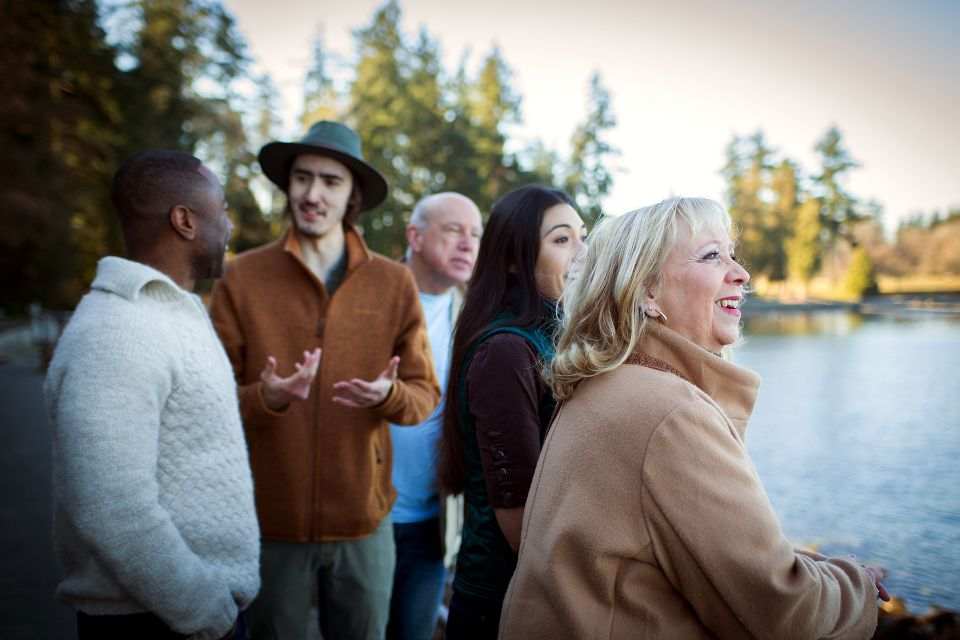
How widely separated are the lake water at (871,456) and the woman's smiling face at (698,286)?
7.10 m

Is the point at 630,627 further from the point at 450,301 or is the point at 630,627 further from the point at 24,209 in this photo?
the point at 24,209

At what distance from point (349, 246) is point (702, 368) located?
2.06 meters

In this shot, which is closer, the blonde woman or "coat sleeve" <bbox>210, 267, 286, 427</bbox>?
the blonde woman

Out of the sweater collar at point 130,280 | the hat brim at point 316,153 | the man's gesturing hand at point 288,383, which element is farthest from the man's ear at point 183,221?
the hat brim at point 316,153

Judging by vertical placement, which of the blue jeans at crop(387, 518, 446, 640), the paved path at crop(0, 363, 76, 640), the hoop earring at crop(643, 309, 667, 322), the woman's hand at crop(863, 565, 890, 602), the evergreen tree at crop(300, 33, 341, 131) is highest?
the evergreen tree at crop(300, 33, 341, 131)

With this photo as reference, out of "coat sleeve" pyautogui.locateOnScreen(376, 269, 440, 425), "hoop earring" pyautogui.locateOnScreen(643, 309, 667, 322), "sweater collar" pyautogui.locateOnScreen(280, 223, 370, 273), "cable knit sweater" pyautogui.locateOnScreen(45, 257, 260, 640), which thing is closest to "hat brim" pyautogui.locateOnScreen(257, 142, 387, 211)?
"sweater collar" pyautogui.locateOnScreen(280, 223, 370, 273)

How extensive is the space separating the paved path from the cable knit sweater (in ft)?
8.46

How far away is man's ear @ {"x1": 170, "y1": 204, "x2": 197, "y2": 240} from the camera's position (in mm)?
2098

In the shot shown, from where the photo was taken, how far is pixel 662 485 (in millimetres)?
1439

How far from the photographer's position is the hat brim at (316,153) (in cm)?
324

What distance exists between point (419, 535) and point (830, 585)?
2139 millimetres

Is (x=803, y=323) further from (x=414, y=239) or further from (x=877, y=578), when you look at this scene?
(x=877, y=578)

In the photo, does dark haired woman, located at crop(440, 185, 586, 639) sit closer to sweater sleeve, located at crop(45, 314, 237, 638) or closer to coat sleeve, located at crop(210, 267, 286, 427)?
sweater sleeve, located at crop(45, 314, 237, 638)

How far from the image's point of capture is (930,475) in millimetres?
13148
